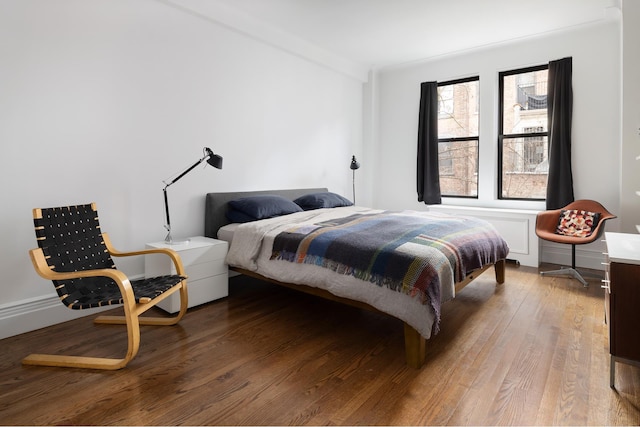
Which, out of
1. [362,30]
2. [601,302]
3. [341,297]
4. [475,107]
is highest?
[362,30]

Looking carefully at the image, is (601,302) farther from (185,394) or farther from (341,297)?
(185,394)

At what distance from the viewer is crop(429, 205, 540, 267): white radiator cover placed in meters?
4.33

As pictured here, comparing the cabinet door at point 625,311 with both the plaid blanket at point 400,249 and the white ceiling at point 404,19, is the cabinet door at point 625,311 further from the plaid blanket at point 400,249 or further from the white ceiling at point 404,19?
the white ceiling at point 404,19

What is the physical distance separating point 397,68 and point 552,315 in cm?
414

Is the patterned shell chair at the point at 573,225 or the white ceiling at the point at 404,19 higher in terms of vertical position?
the white ceiling at the point at 404,19

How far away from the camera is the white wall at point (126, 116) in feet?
8.36

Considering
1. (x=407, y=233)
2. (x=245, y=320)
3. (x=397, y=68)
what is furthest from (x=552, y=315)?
(x=397, y=68)

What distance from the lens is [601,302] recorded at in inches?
123

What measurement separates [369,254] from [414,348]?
1.98 feet

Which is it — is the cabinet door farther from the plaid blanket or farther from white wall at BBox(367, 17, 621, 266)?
white wall at BBox(367, 17, 621, 266)

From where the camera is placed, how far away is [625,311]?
181 cm

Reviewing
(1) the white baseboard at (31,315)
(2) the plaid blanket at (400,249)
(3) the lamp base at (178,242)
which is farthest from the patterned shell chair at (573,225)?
(1) the white baseboard at (31,315)

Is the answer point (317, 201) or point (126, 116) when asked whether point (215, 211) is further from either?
point (317, 201)

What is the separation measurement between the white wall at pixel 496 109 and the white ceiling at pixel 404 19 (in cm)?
23
